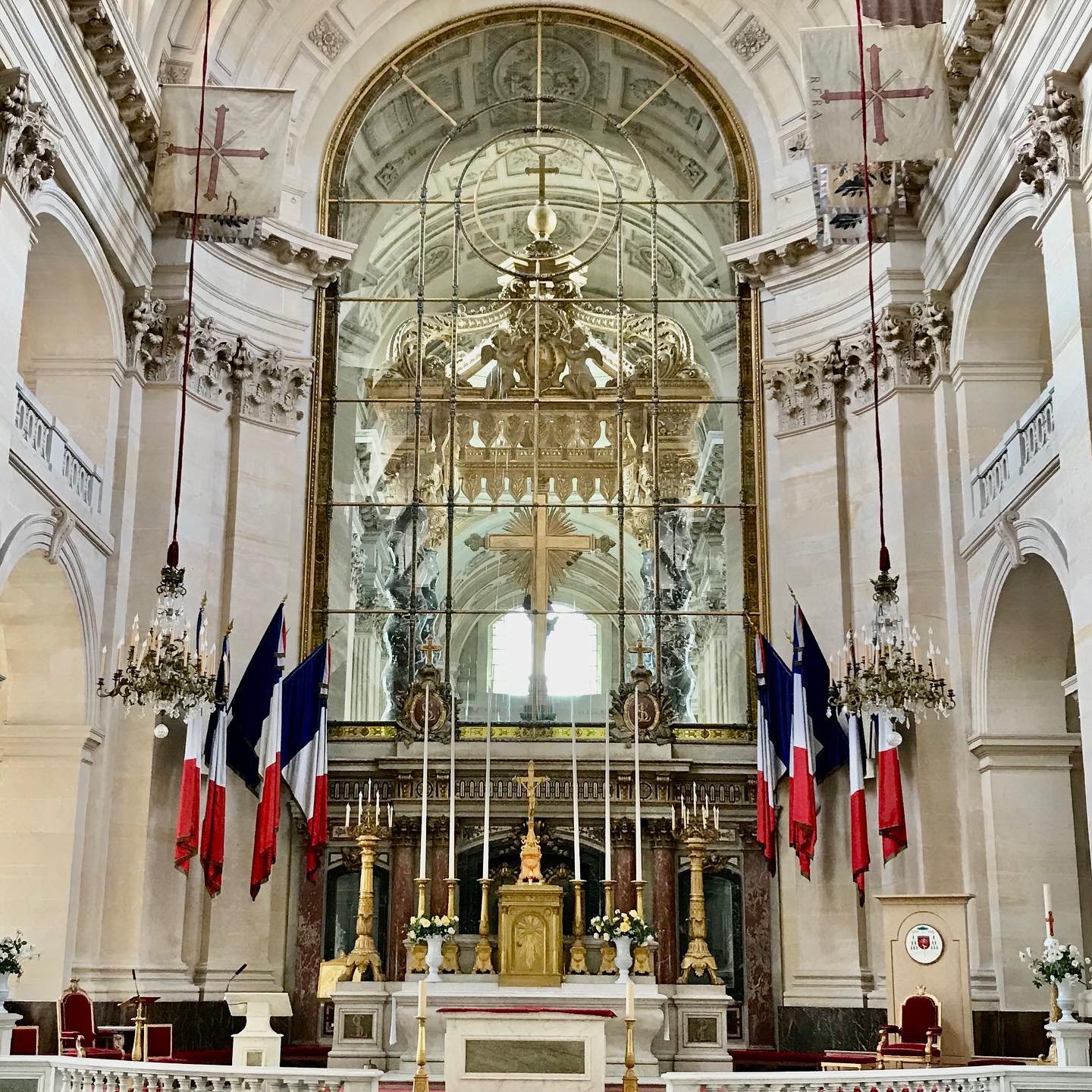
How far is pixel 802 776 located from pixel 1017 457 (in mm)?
4133

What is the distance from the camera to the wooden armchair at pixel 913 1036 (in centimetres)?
1291

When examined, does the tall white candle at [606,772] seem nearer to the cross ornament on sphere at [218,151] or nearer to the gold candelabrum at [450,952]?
the gold candelabrum at [450,952]

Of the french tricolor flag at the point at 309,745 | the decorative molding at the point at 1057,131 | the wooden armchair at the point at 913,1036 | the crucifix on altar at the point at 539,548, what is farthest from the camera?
the crucifix on altar at the point at 539,548

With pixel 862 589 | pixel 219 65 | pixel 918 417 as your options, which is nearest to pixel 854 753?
pixel 862 589

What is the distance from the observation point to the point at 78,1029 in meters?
13.7

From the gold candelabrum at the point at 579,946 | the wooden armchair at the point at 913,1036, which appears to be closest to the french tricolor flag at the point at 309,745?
the gold candelabrum at the point at 579,946

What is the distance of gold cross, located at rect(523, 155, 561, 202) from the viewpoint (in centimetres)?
2106

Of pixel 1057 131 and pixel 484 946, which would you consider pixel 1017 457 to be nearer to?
pixel 1057 131

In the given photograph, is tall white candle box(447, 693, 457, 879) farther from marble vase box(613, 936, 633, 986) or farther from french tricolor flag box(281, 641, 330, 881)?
marble vase box(613, 936, 633, 986)

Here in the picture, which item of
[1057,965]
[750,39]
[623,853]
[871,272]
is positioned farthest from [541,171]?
[1057,965]

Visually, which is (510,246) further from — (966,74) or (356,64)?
(966,74)

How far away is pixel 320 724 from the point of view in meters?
17.7

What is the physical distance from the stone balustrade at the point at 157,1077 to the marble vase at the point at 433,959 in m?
4.11

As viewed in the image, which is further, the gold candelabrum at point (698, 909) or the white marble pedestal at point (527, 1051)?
the gold candelabrum at point (698, 909)
